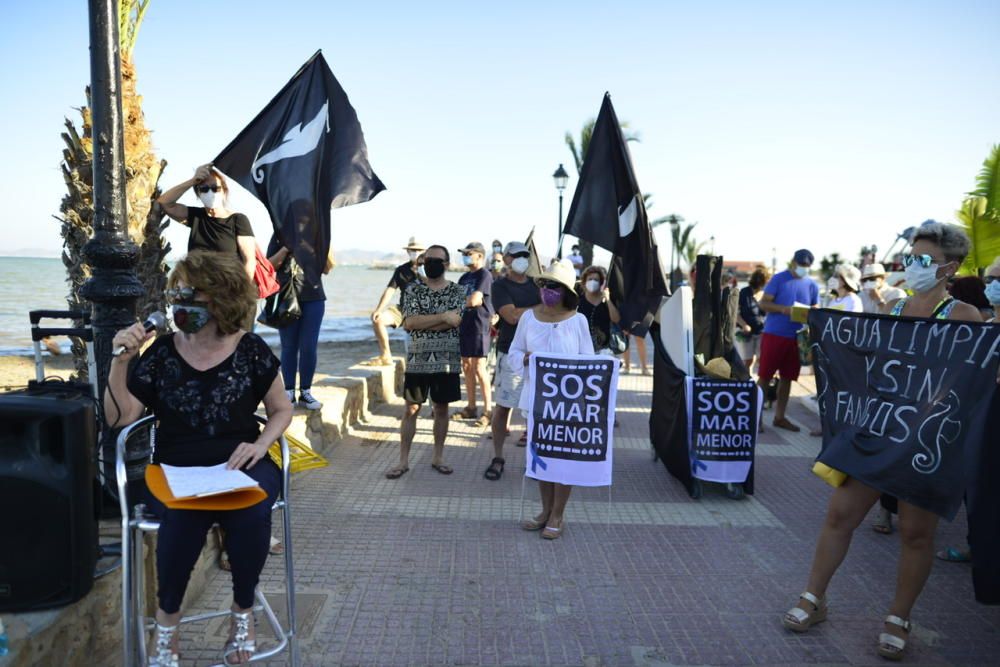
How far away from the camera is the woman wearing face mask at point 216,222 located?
14.2 ft

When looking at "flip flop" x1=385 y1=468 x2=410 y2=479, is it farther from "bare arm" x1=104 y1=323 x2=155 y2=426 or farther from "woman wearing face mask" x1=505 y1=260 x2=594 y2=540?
"bare arm" x1=104 y1=323 x2=155 y2=426

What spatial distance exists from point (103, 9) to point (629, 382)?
354 inches

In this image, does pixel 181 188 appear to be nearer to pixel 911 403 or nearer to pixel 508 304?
pixel 508 304

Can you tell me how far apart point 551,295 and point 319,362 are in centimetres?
998

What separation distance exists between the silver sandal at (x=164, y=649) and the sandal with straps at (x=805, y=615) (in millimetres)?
2835

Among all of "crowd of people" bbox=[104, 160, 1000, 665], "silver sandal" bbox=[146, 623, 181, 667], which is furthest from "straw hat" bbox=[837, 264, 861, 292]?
"silver sandal" bbox=[146, 623, 181, 667]

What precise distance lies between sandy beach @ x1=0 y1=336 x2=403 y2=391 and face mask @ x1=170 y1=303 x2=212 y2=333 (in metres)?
4.30

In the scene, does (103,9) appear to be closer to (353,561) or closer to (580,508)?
(353,561)

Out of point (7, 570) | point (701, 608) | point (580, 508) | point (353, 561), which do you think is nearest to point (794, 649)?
point (701, 608)

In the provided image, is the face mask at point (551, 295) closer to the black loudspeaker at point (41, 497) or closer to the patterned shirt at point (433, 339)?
the patterned shirt at point (433, 339)

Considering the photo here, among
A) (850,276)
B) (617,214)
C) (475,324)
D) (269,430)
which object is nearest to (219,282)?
(269,430)

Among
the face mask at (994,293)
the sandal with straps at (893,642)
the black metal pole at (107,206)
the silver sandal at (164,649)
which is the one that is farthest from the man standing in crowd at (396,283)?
the sandal with straps at (893,642)

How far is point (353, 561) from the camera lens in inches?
156

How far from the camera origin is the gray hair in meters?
3.46
